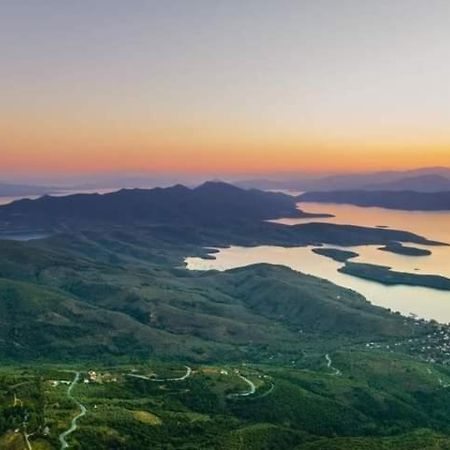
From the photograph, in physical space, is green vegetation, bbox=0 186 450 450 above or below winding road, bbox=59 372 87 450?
below

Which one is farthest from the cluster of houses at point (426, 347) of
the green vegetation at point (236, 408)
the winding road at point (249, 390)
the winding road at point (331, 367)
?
the winding road at point (249, 390)

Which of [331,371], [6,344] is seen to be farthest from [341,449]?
[6,344]

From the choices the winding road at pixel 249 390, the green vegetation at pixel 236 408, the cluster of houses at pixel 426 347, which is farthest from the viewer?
the cluster of houses at pixel 426 347

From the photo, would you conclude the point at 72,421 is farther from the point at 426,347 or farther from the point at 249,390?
the point at 426,347

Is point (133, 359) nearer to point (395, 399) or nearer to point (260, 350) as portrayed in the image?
point (260, 350)

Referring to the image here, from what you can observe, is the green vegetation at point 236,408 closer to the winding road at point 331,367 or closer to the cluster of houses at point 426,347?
the winding road at point 331,367

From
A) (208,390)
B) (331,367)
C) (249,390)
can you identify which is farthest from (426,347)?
(208,390)

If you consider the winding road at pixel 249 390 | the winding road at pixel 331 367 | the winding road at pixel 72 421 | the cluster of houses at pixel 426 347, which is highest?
the winding road at pixel 72 421

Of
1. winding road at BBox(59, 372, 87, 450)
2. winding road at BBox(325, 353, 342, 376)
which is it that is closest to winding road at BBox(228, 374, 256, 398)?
winding road at BBox(59, 372, 87, 450)

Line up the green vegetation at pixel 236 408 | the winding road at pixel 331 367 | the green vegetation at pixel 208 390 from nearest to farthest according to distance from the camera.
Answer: the green vegetation at pixel 236 408, the green vegetation at pixel 208 390, the winding road at pixel 331 367

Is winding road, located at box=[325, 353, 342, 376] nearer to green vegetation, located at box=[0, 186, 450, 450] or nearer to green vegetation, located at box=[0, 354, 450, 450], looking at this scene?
green vegetation, located at box=[0, 186, 450, 450]

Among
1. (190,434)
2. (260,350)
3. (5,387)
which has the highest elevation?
(5,387)
